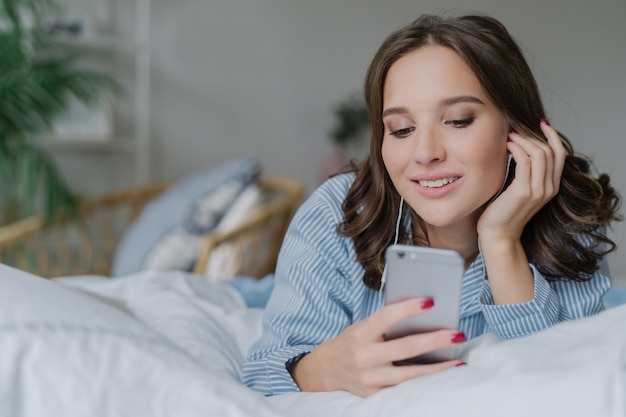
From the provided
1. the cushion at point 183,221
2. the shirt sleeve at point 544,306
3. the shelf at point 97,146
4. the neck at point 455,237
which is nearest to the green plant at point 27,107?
the cushion at point 183,221

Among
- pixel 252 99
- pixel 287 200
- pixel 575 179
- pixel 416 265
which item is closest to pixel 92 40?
pixel 252 99

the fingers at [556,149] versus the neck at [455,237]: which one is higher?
the fingers at [556,149]

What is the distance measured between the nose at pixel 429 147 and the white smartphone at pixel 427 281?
0.19m

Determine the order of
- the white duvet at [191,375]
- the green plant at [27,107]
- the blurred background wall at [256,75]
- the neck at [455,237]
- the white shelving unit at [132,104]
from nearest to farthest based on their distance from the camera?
the white duvet at [191,375] → the neck at [455,237] → the green plant at [27,107] → the white shelving unit at [132,104] → the blurred background wall at [256,75]

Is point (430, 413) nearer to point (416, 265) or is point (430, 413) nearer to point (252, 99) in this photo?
point (416, 265)

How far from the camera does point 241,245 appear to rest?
219 cm

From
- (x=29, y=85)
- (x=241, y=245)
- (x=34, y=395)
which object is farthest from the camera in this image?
(x=29, y=85)

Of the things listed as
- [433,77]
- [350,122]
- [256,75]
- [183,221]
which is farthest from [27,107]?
[433,77]

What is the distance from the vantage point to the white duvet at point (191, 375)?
2.00ft

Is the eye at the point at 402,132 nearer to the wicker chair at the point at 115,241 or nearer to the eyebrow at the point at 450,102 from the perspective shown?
the eyebrow at the point at 450,102

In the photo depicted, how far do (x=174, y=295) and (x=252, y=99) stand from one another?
2.71m

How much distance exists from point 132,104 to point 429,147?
2.95 metres

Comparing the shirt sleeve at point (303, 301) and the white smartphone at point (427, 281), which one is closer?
the white smartphone at point (427, 281)

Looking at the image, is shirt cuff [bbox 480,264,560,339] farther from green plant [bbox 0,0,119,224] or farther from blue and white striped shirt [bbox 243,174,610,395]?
green plant [bbox 0,0,119,224]
